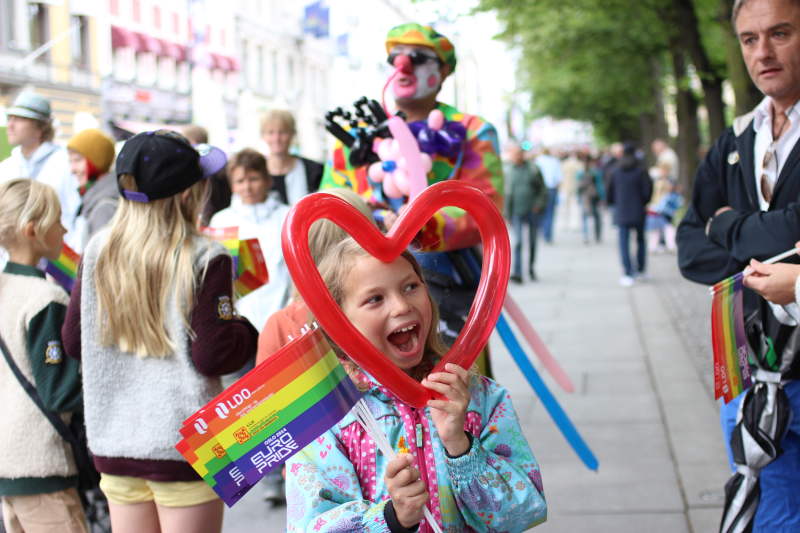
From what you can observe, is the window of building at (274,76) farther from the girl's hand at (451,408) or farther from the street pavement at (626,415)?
the girl's hand at (451,408)

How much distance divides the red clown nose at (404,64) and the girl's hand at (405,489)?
2.59 m

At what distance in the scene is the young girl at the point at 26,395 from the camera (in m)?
3.31

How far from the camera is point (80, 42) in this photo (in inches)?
1246

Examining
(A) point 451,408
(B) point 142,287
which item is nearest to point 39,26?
(B) point 142,287

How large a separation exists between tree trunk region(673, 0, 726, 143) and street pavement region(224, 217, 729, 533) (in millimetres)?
3437

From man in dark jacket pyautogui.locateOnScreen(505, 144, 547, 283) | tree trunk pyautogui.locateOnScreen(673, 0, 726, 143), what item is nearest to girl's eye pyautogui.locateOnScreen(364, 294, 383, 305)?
man in dark jacket pyautogui.locateOnScreen(505, 144, 547, 283)

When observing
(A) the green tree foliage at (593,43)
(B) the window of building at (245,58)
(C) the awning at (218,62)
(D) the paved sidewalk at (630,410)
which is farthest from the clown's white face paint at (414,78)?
(B) the window of building at (245,58)

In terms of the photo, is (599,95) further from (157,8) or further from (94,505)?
(94,505)

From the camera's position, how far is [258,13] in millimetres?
48469

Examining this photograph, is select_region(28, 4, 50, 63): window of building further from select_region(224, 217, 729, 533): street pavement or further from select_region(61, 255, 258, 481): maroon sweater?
select_region(61, 255, 258, 481): maroon sweater

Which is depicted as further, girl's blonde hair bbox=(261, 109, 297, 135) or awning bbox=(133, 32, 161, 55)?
awning bbox=(133, 32, 161, 55)

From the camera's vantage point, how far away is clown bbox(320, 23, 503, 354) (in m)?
3.96

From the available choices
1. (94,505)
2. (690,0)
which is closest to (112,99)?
(690,0)

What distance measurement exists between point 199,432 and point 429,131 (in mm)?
2360
